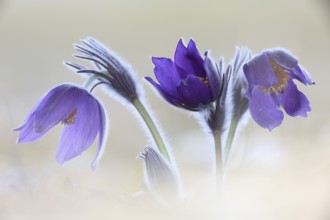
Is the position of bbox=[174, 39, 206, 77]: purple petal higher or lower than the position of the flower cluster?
higher

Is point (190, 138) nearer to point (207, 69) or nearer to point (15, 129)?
point (207, 69)

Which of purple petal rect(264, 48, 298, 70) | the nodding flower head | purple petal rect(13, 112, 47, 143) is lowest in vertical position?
purple petal rect(13, 112, 47, 143)

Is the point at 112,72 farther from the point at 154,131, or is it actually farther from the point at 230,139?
the point at 230,139

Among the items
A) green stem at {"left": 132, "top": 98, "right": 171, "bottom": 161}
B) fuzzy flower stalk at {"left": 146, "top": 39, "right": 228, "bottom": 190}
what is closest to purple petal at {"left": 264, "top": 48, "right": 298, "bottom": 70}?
fuzzy flower stalk at {"left": 146, "top": 39, "right": 228, "bottom": 190}

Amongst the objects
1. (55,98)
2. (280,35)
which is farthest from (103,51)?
(280,35)

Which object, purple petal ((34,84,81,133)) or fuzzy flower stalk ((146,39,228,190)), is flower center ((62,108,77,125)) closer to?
purple petal ((34,84,81,133))

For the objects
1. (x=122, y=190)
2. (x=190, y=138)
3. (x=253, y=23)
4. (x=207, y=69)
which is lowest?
(x=122, y=190)
